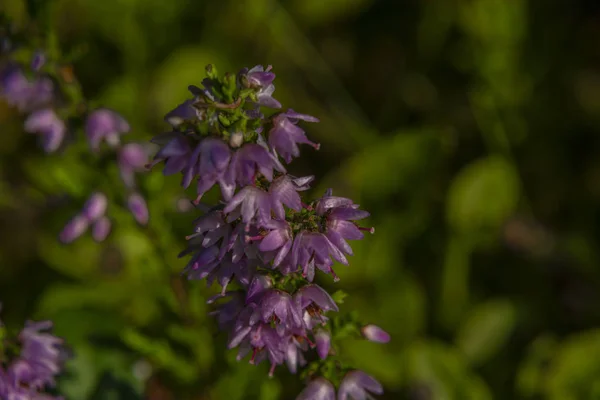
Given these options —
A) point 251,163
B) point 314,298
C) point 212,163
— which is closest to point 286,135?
point 251,163

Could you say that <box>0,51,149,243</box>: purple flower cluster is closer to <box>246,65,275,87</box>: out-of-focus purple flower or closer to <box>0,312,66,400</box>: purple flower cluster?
<box>0,312,66,400</box>: purple flower cluster

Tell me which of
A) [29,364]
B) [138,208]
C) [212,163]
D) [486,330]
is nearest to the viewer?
[212,163]

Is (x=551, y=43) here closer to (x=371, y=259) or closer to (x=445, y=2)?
(x=445, y=2)

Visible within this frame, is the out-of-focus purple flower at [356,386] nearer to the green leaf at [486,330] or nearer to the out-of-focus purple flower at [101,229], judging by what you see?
the out-of-focus purple flower at [101,229]

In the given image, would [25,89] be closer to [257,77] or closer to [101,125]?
[101,125]

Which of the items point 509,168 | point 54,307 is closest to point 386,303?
point 509,168

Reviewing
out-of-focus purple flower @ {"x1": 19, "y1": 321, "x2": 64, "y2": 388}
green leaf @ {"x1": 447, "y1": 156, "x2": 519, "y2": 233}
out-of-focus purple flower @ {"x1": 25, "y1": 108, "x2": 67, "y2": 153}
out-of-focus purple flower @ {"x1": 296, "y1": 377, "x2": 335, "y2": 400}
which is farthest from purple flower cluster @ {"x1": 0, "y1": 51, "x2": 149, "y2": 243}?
green leaf @ {"x1": 447, "y1": 156, "x2": 519, "y2": 233}
